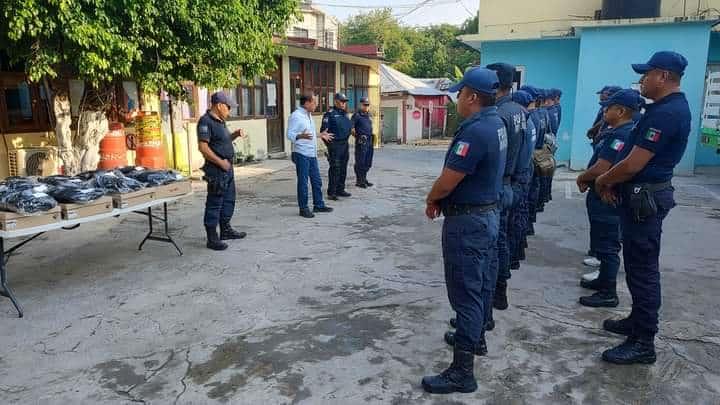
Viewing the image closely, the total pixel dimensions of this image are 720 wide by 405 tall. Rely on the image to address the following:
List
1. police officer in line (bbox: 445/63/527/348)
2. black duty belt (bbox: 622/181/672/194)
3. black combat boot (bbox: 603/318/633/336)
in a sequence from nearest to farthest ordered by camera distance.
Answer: black duty belt (bbox: 622/181/672/194), police officer in line (bbox: 445/63/527/348), black combat boot (bbox: 603/318/633/336)

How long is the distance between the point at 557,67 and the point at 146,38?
399 inches

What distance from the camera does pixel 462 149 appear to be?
8.85 ft

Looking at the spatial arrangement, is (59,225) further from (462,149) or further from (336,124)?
(336,124)

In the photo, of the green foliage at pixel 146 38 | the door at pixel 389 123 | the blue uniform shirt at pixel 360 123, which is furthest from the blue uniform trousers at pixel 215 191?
the door at pixel 389 123

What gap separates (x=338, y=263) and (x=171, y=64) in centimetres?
459

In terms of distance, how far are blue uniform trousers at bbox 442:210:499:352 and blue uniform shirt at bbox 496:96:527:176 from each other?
83cm

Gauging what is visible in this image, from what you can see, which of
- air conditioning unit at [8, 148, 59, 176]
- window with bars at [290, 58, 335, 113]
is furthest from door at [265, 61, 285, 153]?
air conditioning unit at [8, 148, 59, 176]

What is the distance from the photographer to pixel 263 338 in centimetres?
361

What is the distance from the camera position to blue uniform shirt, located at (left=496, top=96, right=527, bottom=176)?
3.50 m

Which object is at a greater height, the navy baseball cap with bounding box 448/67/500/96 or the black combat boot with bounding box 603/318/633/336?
the navy baseball cap with bounding box 448/67/500/96

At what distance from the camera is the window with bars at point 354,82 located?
714 inches

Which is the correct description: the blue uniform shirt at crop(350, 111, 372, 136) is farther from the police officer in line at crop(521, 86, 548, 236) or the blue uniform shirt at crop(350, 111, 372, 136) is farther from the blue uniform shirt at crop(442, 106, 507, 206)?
the blue uniform shirt at crop(442, 106, 507, 206)

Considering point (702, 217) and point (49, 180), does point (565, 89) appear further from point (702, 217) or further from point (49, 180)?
point (49, 180)

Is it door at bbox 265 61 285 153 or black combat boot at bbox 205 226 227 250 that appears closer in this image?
black combat boot at bbox 205 226 227 250
